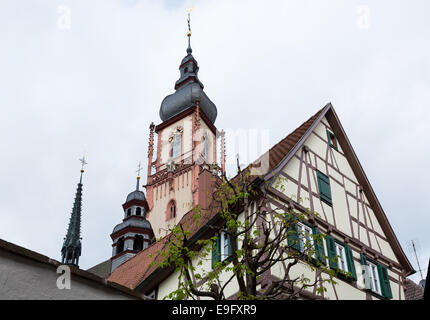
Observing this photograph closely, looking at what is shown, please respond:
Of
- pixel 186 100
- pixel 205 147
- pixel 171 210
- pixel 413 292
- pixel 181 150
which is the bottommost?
pixel 413 292

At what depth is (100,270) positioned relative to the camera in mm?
47719

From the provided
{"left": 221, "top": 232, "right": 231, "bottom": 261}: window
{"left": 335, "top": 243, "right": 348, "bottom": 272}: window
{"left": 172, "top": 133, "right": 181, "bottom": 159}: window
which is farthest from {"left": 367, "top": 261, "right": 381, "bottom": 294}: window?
{"left": 172, "top": 133, "right": 181, "bottom": 159}: window

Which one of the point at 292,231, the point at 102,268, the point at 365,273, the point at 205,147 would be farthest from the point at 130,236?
the point at 292,231

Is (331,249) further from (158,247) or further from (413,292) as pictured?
(413,292)

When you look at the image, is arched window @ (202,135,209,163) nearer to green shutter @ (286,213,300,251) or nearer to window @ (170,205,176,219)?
window @ (170,205,176,219)

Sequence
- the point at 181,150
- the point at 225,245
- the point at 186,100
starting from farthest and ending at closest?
1. the point at 186,100
2. the point at 181,150
3. the point at 225,245

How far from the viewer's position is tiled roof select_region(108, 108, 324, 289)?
48.5ft

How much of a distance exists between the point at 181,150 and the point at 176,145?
1226 millimetres

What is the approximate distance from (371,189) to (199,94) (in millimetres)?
36437

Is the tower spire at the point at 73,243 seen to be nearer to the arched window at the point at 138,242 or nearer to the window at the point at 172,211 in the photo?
the window at the point at 172,211

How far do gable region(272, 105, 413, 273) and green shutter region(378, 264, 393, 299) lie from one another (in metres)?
0.60

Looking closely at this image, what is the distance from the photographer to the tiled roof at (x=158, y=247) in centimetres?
1479

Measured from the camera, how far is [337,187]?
16.7m
